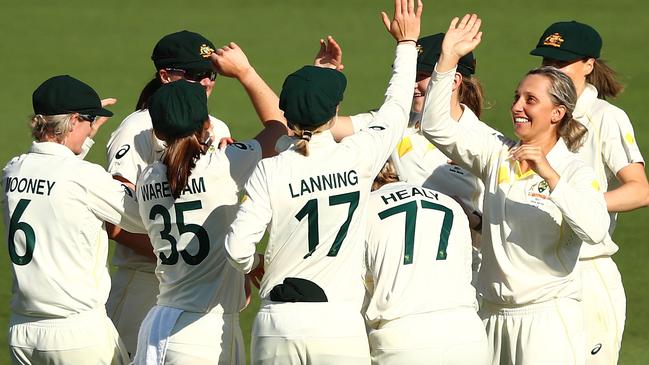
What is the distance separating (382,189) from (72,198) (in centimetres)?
149

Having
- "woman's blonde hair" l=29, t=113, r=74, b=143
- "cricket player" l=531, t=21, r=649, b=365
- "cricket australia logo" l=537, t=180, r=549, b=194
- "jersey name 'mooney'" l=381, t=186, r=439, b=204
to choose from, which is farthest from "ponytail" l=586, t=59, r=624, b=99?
"woman's blonde hair" l=29, t=113, r=74, b=143

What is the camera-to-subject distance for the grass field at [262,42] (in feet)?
50.4

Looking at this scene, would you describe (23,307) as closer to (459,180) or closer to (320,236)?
(320,236)

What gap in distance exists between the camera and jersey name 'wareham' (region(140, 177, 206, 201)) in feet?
20.0

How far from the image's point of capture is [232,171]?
20.1 ft

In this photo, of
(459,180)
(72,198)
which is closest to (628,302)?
(459,180)

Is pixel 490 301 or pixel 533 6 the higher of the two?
pixel 533 6

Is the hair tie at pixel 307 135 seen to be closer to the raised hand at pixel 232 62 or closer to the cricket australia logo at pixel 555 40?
the raised hand at pixel 232 62

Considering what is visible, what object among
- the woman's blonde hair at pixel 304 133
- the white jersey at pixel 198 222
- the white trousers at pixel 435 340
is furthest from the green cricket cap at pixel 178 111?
the white trousers at pixel 435 340

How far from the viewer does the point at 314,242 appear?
591 centimetres

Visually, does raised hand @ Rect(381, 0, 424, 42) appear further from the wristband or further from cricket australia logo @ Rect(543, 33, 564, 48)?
the wristband

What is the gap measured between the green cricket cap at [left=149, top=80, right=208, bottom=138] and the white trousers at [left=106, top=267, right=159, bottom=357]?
1485mm

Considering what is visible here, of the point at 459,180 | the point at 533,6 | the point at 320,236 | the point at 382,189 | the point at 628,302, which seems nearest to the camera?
the point at 320,236

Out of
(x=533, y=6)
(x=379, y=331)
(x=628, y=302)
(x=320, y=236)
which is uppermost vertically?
(x=533, y=6)
